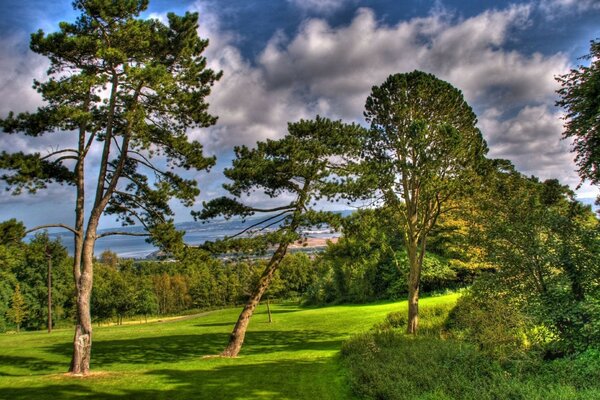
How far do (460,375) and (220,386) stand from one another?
731cm

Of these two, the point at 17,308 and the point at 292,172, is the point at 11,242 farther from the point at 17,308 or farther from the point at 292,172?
the point at 17,308

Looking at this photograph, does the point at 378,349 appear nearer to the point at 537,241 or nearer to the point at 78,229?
the point at 537,241

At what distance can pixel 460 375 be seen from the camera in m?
10.6

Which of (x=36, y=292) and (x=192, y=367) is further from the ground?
(x=36, y=292)

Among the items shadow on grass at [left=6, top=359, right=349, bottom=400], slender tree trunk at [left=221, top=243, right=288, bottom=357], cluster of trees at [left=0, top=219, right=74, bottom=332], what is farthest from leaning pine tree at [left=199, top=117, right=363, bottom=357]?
cluster of trees at [left=0, top=219, right=74, bottom=332]

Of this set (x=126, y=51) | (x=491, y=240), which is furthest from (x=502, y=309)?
(x=126, y=51)

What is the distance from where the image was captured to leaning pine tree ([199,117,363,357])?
17.9 meters

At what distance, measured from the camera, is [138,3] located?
15234 mm

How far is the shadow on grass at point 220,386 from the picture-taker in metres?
11.3

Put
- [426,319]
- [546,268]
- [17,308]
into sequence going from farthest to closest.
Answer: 1. [17,308]
2. [426,319]
3. [546,268]

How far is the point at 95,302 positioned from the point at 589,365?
7329 cm

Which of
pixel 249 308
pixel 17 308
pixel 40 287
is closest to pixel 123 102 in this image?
pixel 249 308

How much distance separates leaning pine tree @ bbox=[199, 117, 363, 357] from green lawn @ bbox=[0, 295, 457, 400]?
3722 mm

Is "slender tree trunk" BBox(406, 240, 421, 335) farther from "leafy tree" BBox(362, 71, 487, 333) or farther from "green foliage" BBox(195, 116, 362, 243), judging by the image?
"green foliage" BBox(195, 116, 362, 243)
